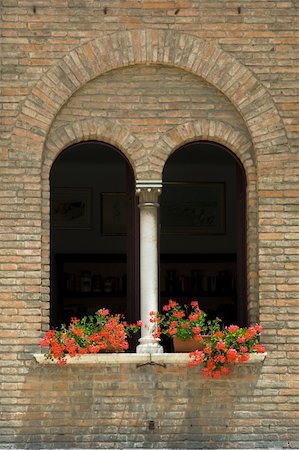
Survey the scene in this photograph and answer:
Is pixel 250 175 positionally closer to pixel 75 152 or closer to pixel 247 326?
pixel 247 326

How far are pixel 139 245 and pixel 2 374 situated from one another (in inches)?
87.4

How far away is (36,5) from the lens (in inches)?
Answer: 587

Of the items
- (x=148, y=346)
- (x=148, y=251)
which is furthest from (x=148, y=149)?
(x=148, y=346)

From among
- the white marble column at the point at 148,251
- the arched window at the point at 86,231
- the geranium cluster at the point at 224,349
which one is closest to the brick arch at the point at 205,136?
the white marble column at the point at 148,251

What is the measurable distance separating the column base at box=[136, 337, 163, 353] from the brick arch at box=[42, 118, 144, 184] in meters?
2.01

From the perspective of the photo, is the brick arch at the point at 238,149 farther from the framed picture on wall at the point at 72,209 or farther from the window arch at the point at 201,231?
the framed picture on wall at the point at 72,209

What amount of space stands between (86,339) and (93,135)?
7.77 ft

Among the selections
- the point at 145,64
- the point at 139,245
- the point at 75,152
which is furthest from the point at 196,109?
the point at 75,152

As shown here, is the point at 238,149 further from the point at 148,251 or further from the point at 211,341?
the point at 211,341

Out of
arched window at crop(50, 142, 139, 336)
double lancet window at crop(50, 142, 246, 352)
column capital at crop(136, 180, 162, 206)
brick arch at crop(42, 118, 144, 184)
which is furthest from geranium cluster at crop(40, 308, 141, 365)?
arched window at crop(50, 142, 139, 336)

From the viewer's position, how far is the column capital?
1488 centimetres

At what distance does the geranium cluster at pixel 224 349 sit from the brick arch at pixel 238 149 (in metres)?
0.50

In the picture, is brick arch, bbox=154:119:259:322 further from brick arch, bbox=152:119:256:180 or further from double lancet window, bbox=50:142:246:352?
double lancet window, bbox=50:142:246:352

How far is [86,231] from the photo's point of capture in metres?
18.9
